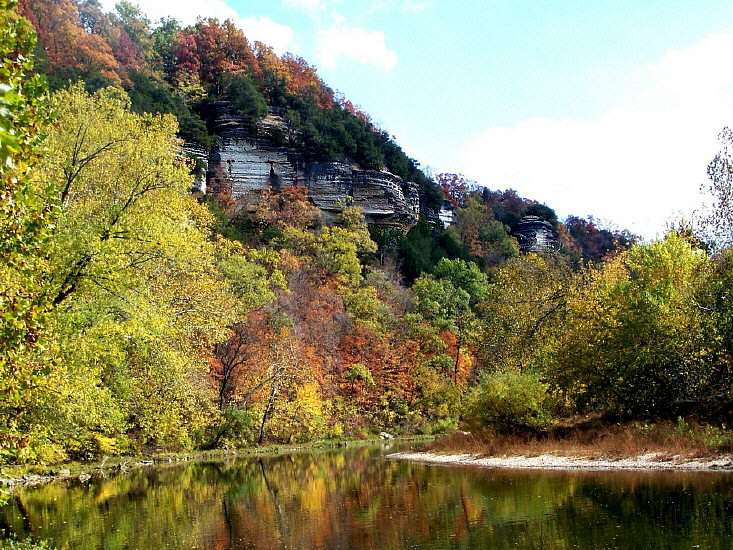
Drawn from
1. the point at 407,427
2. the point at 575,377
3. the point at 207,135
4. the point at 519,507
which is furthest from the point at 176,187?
the point at 207,135

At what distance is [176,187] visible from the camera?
20.6 metres

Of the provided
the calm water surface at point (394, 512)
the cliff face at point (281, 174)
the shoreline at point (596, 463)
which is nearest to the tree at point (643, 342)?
the shoreline at point (596, 463)

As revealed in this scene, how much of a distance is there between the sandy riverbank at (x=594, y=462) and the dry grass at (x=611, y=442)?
30cm

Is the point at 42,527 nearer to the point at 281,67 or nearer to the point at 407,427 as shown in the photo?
the point at 407,427

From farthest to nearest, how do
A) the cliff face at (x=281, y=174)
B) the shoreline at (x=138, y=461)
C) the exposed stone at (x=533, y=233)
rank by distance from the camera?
the exposed stone at (x=533, y=233) < the cliff face at (x=281, y=174) < the shoreline at (x=138, y=461)

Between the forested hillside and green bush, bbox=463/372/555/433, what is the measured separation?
0.34ft

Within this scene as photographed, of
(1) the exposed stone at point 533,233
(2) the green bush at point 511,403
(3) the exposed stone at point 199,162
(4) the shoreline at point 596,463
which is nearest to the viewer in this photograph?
(4) the shoreline at point 596,463

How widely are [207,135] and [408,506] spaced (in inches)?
3000

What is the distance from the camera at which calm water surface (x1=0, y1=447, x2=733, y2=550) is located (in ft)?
39.9

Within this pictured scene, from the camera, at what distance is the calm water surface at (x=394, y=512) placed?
1216 centimetres

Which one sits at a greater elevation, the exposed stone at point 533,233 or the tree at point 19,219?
the exposed stone at point 533,233

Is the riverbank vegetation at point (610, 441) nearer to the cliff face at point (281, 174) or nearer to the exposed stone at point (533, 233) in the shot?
the cliff face at point (281, 174)

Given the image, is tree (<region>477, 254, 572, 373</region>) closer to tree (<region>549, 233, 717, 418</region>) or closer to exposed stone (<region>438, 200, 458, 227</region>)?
tree (<region>549, 233, 717, 418</region>)

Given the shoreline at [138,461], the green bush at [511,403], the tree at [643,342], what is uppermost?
the tree at [643,342]
